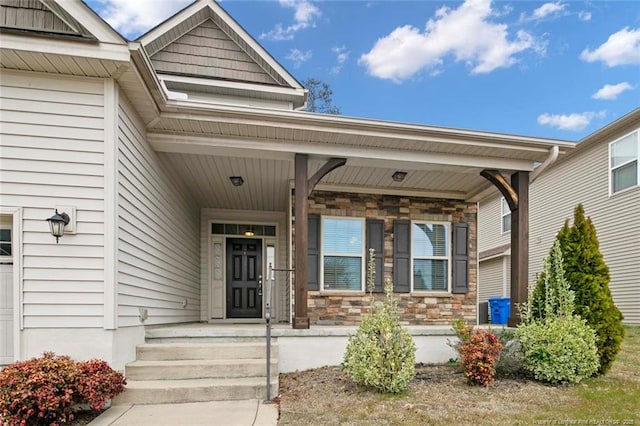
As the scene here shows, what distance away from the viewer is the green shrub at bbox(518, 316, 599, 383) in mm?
4438

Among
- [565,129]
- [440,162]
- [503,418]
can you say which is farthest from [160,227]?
[565,129]

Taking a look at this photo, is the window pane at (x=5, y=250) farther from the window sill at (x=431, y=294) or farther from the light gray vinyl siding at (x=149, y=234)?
the window sill at (x=431, y=294)

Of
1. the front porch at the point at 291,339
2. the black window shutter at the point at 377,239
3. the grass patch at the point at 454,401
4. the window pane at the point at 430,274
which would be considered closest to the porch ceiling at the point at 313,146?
the black window shutter at the point at 377,239

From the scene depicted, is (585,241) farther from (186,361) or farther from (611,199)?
(611,199)

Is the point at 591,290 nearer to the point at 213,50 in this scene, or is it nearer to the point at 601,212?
the point at 601,212

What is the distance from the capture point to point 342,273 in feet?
24.0

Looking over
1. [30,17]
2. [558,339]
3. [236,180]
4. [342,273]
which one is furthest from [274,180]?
[558,339]

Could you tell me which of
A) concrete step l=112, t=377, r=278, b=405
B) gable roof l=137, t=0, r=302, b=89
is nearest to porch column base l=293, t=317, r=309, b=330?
concrete step l=112, t=377, r=278, b=405

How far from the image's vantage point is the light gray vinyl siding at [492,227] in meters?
14.3

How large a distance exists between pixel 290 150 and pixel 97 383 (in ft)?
11.0

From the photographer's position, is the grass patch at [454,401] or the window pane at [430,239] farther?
the window pane at [430,239]

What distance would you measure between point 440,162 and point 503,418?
3.39 m

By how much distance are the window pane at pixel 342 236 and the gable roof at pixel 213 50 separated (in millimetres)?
3314

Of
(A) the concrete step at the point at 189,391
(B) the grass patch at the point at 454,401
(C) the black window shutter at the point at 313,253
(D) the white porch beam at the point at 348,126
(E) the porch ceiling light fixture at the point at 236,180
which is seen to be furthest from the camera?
(C) the black window shutter at the point at 313,253
